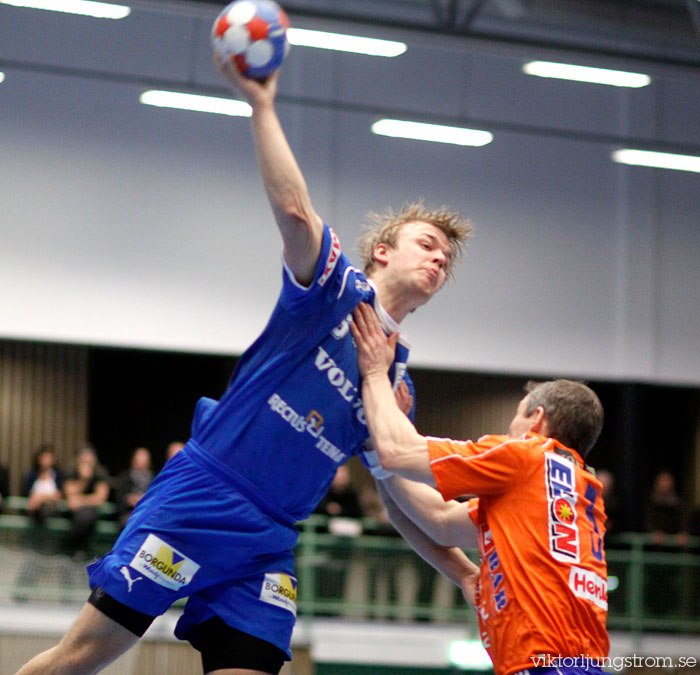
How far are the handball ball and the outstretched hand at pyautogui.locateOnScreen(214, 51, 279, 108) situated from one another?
1cm

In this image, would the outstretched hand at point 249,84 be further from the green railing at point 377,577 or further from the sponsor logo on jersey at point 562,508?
the green railing at point 377,577

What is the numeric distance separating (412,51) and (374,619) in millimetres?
8674

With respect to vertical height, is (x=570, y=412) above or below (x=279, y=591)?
above

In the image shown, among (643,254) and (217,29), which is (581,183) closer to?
(643,254)

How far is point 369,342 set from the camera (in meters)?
4.10

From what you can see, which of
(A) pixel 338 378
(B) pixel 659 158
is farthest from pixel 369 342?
(B) pixel 659 158

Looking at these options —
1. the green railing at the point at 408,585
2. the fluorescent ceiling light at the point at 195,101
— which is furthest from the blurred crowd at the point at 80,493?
the fluorescent ceiling light at the point at 195,101

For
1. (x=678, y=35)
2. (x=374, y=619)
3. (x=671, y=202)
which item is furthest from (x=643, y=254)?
(x=374, y=619)

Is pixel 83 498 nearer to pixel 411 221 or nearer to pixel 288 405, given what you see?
pixel 411 221

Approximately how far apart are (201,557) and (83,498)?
31.4 ft

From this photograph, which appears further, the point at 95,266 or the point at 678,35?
the point at 678,35

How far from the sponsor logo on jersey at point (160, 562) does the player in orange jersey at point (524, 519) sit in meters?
0.81

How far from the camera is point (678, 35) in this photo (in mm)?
16797

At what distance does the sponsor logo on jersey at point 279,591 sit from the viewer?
403cm
